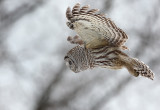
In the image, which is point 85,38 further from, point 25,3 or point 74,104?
point 25,3

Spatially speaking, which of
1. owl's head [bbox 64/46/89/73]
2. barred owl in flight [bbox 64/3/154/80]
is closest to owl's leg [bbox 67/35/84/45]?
barred owl in flight [bbox 64/3/154/80]

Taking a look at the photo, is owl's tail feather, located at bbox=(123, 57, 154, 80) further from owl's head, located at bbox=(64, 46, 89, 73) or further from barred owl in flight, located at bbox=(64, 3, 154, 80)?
owl's head, located at bbox=(64, 46, 89, 73)

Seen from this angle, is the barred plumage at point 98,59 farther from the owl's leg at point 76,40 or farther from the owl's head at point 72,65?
the owl's leg at point 76,40

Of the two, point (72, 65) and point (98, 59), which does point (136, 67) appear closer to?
point (98, 59)

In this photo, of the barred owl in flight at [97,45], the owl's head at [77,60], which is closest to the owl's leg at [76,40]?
the barred owl in flight at [97,45]

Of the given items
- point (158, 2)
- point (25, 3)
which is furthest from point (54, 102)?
point (158, 2)
